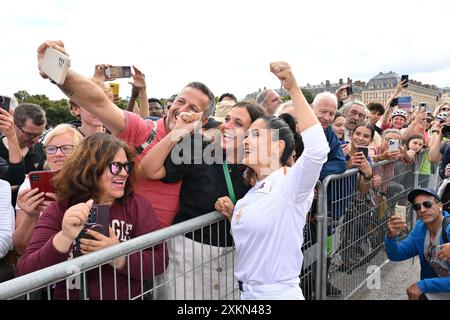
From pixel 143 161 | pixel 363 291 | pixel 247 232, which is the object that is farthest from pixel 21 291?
pixel 363 291

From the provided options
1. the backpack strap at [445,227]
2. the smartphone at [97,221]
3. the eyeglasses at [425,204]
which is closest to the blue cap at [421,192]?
the eyeglasses at [425,204]

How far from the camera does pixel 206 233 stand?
8.11ft

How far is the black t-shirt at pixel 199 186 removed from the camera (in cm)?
241

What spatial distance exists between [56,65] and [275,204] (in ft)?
4.70

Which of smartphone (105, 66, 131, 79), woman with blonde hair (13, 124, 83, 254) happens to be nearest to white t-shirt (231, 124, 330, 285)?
woman with blonde hair (13, 124, 83, 254)

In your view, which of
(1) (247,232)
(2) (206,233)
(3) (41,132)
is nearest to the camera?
(1) (247,232)

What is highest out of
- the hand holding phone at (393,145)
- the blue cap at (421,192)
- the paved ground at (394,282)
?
the hand holding phone at (393,145)

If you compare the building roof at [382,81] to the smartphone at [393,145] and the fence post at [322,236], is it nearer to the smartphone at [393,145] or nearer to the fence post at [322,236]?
the smartphone at [393,145]

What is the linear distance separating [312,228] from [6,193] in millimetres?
2342

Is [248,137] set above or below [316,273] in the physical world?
above

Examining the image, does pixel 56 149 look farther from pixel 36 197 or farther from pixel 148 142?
pixel 148 142

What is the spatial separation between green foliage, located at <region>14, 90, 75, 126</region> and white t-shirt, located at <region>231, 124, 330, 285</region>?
51.2 meters

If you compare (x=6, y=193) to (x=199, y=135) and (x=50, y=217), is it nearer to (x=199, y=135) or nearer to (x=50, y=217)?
(x=50, y=217)

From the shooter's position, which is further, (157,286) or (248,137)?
(248,137)
